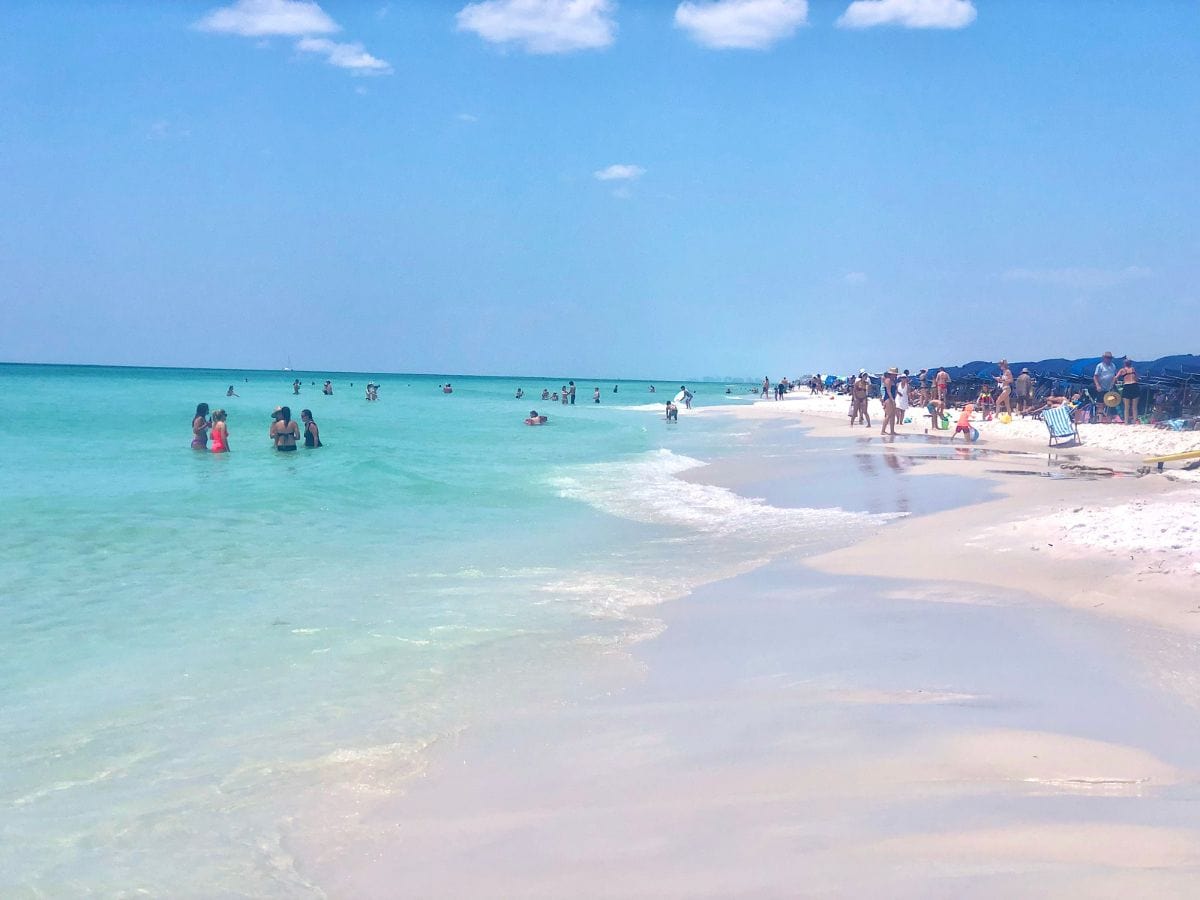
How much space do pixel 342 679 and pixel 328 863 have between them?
2.28m

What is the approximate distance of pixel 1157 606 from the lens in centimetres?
638

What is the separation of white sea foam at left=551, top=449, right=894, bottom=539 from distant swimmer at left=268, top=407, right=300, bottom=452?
7.17 metres

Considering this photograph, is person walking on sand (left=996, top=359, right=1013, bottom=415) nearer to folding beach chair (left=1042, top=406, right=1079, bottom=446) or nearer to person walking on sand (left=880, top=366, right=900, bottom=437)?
person walking on sand (left=880, top=366, right=900, bottom=437)

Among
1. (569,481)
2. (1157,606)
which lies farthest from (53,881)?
(569,481)

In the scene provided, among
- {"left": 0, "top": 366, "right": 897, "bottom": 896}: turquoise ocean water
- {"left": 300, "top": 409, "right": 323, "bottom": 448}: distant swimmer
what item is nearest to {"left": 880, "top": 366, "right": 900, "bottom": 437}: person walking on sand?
{"left": 0, "top": 366, "right": 897, "bottom": 896}: turquoise ocean water

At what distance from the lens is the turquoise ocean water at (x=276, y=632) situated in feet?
12.8

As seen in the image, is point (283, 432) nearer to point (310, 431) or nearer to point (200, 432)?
point (310, 431)

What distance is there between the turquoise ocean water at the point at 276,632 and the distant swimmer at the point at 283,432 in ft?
15.3

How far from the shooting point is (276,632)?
22.9ft

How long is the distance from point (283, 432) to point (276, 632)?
16.7 metres

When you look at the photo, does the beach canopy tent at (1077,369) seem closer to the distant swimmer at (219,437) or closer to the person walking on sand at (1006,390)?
the person walking on sand at (1006,390)

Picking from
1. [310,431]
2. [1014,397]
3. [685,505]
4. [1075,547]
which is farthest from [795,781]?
[1014,397]

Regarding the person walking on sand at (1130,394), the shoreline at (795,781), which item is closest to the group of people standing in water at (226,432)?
the shoreline at (795,781)

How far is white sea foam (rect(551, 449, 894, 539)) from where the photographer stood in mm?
11531
